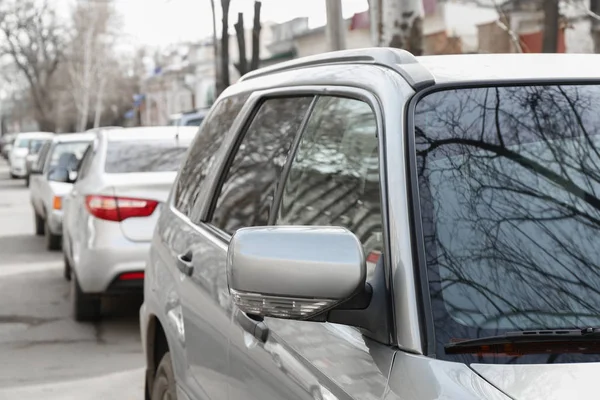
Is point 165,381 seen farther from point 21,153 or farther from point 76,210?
point 21,153

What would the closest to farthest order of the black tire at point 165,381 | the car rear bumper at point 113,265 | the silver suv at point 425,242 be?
the silver suv at point 425,242, the black tire at point 165,381, the car rear bumper at point 113,265

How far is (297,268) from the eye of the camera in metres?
2.12

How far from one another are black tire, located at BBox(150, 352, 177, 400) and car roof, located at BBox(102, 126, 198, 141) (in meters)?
4.77

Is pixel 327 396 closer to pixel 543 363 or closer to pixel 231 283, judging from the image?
pixel 231 283

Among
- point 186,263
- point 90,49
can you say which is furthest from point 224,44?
point 90,49

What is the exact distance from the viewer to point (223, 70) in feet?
79.2

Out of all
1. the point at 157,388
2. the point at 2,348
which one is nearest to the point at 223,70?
the point at 2,348

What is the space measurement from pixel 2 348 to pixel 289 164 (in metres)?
5.24

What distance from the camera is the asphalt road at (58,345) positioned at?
21.4 feet

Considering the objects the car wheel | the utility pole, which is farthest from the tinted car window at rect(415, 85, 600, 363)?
the car wheel

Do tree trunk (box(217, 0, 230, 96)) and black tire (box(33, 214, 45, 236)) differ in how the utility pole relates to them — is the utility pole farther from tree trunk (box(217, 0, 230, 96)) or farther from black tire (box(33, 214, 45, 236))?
tree trunk (box(217, 0, 230, 96))

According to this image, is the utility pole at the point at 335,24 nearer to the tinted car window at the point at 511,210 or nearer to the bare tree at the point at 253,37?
the bare tree at the point at 253,37

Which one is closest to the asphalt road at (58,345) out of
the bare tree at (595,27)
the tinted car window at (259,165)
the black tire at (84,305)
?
the black tire at (84,305)

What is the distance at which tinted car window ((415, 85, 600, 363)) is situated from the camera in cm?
211
